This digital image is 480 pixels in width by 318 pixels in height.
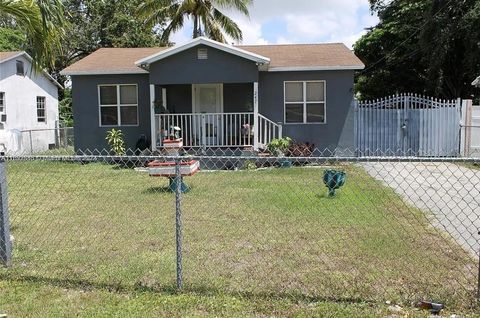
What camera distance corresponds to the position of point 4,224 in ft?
16.3

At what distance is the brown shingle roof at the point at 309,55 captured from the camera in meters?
16.1

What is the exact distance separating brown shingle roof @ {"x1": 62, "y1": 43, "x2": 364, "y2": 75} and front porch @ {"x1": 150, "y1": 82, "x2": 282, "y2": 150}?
4.74ft

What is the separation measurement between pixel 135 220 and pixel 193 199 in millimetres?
1967

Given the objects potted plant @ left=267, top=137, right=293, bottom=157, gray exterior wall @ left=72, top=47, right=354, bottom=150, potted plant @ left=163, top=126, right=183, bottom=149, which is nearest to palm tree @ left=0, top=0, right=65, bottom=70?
potted plant @ left=163, top=126, right=183, bottom=149

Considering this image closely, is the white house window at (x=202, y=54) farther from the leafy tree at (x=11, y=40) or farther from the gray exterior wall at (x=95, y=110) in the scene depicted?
the leafy tree at (x=11, y=40)

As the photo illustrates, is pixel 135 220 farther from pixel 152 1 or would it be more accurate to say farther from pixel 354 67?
pixel 152 1

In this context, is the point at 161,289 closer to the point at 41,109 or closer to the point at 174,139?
the point at 174,139

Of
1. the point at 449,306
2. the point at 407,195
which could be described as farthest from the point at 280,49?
the point at 449,306

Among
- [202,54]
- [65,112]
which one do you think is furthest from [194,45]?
[65,112]

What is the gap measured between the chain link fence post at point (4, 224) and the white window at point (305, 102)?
12525 mm

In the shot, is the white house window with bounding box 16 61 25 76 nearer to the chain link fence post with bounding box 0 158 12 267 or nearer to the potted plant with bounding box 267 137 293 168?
the potted plant with bounding box 267 137 293 168

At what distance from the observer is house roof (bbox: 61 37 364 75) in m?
15.4

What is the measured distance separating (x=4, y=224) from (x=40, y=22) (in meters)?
3.68

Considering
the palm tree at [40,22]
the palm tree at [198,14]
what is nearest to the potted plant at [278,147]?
the palm tree at [40,22]
